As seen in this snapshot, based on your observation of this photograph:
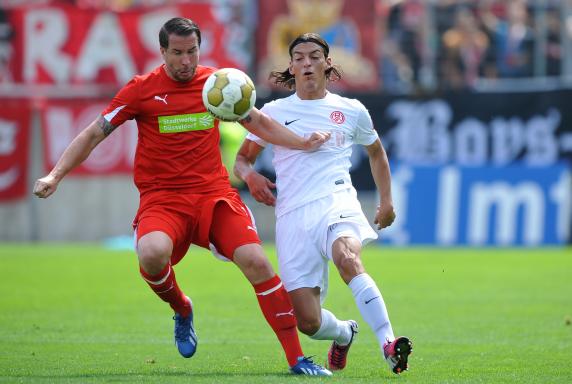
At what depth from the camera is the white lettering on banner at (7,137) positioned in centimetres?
2224

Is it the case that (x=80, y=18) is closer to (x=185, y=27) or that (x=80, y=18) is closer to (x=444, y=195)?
(x=444, y=195)

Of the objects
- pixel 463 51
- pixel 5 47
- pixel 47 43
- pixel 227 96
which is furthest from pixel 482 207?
pixel 227 96

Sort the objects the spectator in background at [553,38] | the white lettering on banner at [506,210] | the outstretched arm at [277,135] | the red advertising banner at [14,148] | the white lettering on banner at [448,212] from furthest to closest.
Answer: the spectator in background at [553,38], the red advertising banner at [14,148], the white lettering on banner at [448,212], the white lettering on banner at [506,210], the outstretched arm at [277,135]

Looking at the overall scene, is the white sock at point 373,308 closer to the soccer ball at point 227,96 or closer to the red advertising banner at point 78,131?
the soccer ball at point 227,96

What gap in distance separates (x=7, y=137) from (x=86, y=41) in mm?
2346

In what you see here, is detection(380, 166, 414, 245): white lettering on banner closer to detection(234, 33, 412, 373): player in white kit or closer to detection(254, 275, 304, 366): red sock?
detection(234, 33, 412, 373): player in white kit

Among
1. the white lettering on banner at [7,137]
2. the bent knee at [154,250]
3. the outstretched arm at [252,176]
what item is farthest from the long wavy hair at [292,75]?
the white lettering on banner at [7,137]

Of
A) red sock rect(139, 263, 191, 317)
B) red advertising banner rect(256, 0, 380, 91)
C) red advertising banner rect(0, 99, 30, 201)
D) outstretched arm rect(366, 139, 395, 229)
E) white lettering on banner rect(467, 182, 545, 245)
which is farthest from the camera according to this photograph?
red advertising banner rect(0, 99, 30, 201)

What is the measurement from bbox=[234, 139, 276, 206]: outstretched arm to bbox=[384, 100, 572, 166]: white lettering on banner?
13.2 meters

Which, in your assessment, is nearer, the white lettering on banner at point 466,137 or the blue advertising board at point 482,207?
the blue advertising board at point 482,207

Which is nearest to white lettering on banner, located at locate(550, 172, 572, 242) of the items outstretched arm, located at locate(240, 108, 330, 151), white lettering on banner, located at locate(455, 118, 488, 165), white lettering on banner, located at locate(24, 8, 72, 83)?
white lettering on banner, located at locate(455, 118, 488, 165)

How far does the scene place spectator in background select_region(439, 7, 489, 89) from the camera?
23.0 metres

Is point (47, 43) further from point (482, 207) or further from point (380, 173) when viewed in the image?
point (380, 173)

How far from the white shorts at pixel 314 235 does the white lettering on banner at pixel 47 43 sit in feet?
48.3
